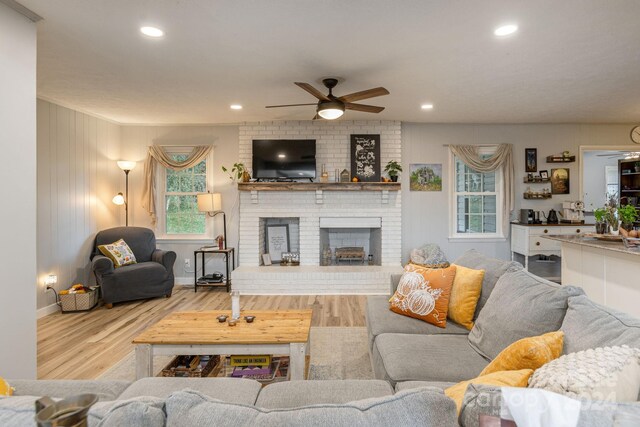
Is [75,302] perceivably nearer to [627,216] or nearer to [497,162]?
[627,216]

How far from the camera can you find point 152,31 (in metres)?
2.54

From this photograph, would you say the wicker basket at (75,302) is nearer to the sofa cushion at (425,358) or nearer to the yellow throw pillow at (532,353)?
the sofa cushion at (425,358)

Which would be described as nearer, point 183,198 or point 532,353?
point 532,353

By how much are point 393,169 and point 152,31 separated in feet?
12.0

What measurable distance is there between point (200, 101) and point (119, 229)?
224 centimetres

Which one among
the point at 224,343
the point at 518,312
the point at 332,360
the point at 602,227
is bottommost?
the point at 332,360

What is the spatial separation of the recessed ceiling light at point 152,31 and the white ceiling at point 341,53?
7cm

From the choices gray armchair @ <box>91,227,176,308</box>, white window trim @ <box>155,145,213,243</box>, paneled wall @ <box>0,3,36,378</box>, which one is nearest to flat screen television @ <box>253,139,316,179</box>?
white window trim @ <box>155,145,213,243</box>

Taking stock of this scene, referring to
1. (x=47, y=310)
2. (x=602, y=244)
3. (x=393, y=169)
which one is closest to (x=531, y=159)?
(x=393, y=169)

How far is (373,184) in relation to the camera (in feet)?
17.1

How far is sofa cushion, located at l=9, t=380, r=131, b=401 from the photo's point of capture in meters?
1.42

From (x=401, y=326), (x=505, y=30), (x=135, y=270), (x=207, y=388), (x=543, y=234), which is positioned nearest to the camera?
(x=207, y=388)

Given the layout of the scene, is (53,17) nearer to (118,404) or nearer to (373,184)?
(118,404)

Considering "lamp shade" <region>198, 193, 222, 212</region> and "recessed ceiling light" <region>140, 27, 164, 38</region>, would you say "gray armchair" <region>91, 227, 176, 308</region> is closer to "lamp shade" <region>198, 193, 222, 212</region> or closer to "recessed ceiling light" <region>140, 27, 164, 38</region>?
"lamp shade" <region>198, 193, 222, 212</region>
